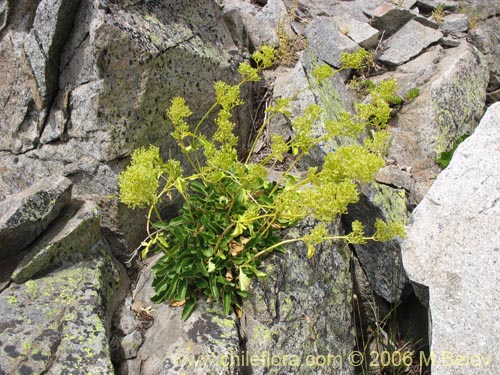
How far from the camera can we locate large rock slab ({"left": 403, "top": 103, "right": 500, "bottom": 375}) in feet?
15.1

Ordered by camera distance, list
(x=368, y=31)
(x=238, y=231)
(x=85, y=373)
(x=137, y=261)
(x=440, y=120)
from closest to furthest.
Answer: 1. (x=85, y=373)
2. (x=238, y=231)
3. (x=137, y=261)
4. (x=440, y=120)
5. (x=368, y=31)

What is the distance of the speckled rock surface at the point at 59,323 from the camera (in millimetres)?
3648

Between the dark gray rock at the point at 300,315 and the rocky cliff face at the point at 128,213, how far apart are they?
13mm

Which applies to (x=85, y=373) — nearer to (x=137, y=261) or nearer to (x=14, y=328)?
(x=14, y=328)

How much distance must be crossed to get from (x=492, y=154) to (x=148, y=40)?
3.86 meters

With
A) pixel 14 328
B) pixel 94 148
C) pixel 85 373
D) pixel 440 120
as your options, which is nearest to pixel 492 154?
pixel 440 120

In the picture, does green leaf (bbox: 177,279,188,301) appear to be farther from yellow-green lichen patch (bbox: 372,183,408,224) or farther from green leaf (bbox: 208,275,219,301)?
yellow-green lichen patch (bbox: 372,183,408,224)

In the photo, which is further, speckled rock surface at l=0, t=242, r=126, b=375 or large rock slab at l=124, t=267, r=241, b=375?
large rock slab at l=124, t=267, r=241, b=375

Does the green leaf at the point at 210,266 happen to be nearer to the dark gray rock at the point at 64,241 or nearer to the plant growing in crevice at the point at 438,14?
the dark gray rock at the point at 64,241

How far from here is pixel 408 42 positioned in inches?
328

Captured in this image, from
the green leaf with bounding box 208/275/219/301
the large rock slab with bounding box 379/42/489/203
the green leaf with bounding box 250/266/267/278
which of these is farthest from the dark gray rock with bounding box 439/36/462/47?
the green leaf with bounding box 208/275/219/301

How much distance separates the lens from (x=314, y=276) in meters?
4.93

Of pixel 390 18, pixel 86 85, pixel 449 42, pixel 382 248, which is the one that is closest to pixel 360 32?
pixel 390 18

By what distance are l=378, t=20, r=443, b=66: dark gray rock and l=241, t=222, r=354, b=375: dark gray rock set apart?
4289 mm
